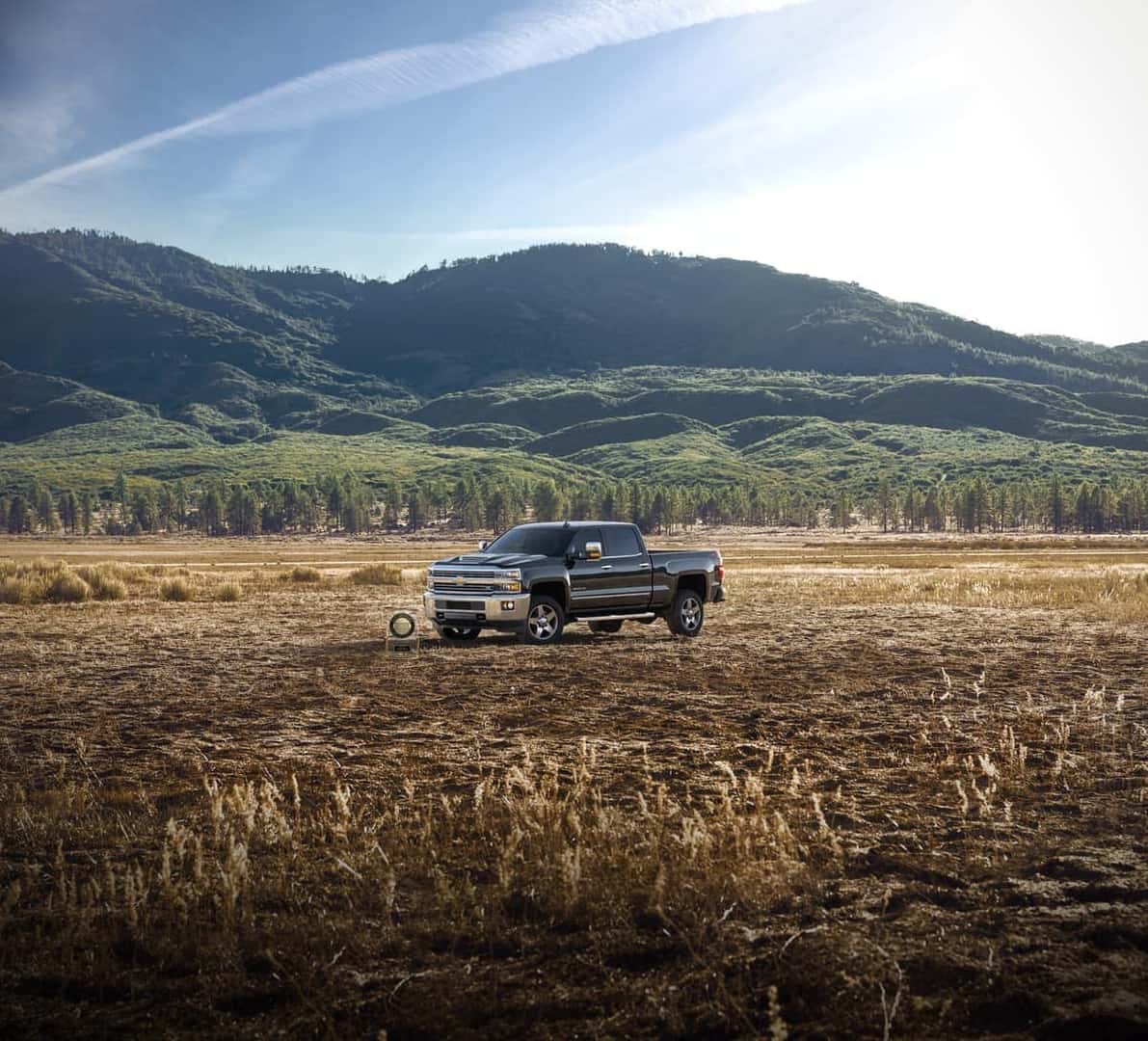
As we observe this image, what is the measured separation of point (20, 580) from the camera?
31.5 meters

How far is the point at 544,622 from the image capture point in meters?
20.2

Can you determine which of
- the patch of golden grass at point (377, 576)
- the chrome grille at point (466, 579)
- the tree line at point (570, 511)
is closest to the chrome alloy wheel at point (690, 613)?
the chrome grille at point (466, 579)

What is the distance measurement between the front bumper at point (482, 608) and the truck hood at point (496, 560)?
57 centimetres

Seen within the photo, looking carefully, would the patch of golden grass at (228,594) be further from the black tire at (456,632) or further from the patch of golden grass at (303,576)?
the black tire at (456,632)

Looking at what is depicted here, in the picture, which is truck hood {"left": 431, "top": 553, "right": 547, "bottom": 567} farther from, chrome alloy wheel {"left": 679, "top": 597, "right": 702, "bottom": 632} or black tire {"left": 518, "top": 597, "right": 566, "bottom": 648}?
chrome alloy wheel {"left": 679, "top": 597, "right": 702, "bottom": 632}

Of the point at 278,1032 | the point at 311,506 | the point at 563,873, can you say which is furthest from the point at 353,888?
the point at 311,506

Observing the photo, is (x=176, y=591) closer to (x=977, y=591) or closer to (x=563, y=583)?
(x=563, y=583)

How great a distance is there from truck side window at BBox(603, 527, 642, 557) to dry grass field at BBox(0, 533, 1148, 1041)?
532cm

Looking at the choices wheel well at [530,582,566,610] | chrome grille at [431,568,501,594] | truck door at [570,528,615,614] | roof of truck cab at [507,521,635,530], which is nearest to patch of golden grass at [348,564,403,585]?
roof of truck cab at [507,521,635,530]

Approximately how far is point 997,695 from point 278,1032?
1119cm

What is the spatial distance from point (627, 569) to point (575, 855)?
1431cm

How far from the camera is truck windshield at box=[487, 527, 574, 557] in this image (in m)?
20.7

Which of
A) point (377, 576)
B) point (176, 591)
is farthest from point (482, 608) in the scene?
point (377, 576)

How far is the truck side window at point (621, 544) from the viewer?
2122 cm
